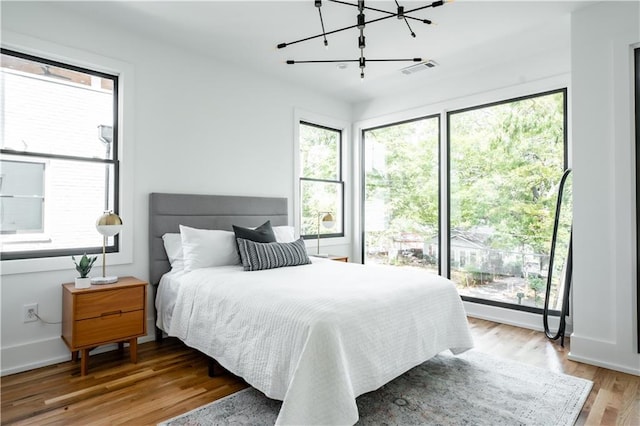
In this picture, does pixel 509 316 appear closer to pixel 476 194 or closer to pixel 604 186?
pixel 476 194

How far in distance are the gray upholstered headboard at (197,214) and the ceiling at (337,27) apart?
145cm

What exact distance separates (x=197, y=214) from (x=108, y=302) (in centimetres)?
114

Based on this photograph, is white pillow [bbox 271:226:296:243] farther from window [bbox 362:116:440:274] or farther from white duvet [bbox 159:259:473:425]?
window [bbox 362:116:440:274]

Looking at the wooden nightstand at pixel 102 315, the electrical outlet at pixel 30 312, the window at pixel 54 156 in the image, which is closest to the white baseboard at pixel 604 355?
the wooden nightstand at pixel 102 315

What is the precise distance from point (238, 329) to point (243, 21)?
2459mm

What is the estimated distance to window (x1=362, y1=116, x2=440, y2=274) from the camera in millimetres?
4574

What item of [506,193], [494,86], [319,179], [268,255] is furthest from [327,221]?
[494,86]

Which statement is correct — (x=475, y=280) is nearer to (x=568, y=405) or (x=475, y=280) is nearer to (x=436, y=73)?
(x=568, y=405)

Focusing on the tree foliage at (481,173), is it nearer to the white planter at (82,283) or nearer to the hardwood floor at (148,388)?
the hardwood floor at (148,388)

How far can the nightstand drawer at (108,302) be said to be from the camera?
2527mm

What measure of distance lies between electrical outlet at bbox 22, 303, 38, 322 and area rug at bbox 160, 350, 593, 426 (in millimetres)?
1525

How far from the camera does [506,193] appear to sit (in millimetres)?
Answer: 3902

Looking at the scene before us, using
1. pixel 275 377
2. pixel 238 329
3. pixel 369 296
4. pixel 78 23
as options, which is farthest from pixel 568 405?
pixel 78 23

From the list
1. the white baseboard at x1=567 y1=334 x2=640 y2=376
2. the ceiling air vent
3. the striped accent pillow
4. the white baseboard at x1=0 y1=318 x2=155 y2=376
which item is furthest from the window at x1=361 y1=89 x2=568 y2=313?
the white baseboard at x1=0 y1=318 x2=155 y2=376
